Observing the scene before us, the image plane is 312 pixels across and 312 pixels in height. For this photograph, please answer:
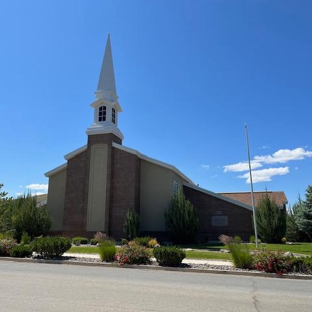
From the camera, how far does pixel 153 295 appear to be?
7.64m

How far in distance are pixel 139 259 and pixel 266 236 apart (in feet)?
51.8

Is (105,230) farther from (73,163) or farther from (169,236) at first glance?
(73,163)

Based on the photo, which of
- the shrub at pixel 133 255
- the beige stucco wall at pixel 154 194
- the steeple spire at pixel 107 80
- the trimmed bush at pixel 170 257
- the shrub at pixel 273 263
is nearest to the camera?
the shrub at pixel 273 263

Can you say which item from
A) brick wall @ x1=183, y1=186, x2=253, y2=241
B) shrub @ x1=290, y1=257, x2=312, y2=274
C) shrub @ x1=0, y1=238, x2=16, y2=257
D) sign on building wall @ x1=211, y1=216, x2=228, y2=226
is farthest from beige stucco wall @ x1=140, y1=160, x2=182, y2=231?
shrub @ x1=290, y1=257, x2=312, y2=274

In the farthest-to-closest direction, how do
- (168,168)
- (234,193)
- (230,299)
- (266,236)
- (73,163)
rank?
(234,193), (73,163), (168,168), (266,236), (230,299)

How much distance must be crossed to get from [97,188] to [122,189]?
2.40 m

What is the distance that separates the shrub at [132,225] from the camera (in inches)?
1015

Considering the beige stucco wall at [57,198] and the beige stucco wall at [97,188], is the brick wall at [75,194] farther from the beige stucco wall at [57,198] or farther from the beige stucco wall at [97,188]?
the beige stucco wall at [57,198]

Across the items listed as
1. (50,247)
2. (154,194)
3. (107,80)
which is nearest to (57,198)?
(154,194)

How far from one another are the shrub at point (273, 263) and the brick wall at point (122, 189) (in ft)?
51.9

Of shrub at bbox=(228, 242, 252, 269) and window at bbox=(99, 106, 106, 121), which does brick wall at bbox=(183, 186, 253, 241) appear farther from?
shrub at bbox=(228, 242, 252, 269)

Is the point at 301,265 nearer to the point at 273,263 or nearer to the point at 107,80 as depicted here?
the point at 273,263

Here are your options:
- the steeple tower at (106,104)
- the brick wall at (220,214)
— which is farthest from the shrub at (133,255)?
the steeple tower at (106,104)

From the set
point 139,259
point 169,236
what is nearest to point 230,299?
point 139,259
